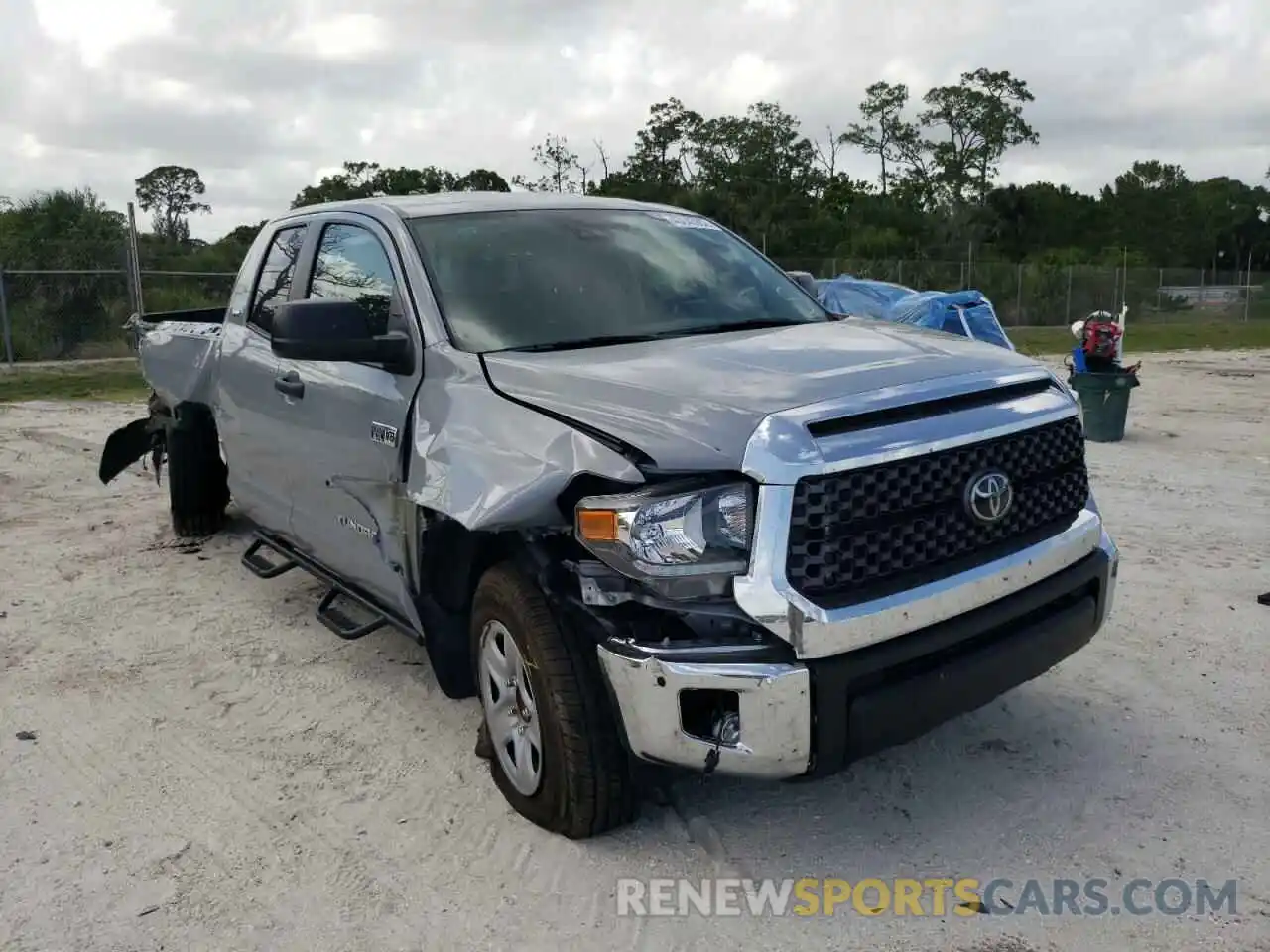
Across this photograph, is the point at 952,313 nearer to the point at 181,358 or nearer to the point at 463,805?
the point at 181,358

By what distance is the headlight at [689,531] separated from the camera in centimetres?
278

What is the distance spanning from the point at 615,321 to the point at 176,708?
7.45 ft

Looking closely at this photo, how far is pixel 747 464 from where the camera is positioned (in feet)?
8.98

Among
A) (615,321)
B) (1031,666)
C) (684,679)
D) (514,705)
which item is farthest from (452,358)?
(1031,666)

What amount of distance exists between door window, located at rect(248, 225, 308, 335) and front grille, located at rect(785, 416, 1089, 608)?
3066mm

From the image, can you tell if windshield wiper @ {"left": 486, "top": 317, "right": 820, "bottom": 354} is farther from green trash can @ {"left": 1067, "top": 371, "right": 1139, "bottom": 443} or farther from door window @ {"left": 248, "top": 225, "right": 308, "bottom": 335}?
green trash can @ {"left": 1067, "top": 371, "right": 1139, "bottom": 443}

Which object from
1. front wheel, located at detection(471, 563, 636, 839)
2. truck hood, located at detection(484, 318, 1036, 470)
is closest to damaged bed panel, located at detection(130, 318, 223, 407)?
truck hood, located at detection(484, 318, 1036, 470)

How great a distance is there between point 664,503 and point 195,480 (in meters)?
4.75

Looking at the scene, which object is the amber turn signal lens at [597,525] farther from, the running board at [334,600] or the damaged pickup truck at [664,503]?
the running board at [334,600]

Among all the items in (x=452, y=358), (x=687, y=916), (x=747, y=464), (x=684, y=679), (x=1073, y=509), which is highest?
(x=452, y=358)

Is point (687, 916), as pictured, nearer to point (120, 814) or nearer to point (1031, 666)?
point (1031, 666)

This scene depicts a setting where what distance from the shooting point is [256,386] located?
5.01 metres

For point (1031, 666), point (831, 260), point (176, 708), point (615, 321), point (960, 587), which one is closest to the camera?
point (960, 587)

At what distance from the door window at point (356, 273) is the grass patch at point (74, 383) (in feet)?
33.1
